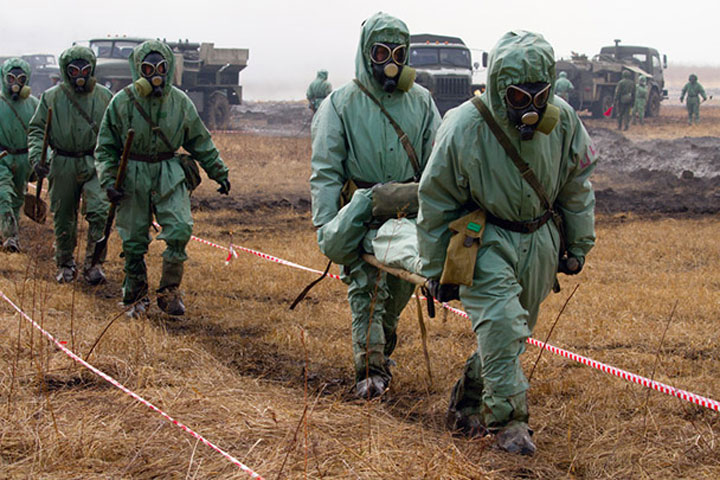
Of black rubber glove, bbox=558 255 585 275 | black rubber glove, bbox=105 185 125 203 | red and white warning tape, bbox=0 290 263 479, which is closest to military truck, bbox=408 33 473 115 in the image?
black rubber glove, bbox=105 185 125 203

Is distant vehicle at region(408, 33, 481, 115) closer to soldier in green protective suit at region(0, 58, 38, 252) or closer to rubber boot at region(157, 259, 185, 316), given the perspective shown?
soldier in green protective suit at region(0, 58, 38, 252)

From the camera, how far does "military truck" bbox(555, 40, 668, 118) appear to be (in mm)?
28281

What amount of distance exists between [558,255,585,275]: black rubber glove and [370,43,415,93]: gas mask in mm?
1479

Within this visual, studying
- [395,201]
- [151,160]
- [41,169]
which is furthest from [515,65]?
[41,169]

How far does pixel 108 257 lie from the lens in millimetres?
9391

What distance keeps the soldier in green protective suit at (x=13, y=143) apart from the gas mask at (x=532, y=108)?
268 inches

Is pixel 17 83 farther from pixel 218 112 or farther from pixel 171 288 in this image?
pixel 218 112

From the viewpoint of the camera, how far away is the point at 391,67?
4957mm

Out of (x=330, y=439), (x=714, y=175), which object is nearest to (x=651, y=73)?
(x=714, y=175)

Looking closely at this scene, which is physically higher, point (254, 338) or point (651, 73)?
point (651, 73)

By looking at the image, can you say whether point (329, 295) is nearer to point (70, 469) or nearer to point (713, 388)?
point (713, 388)

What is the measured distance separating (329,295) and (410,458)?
4.16 metres

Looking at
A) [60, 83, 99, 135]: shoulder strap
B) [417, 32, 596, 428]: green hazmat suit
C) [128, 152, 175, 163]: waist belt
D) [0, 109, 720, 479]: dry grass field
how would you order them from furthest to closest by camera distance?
1. [60, 83, 99, 135]: shoulder strap
2. [128, 152, 175, 163]: waist belt
3. [417, 32, 596, 428]: green hazmat suit
4. [0, 109, 720, 479]: dry grass field

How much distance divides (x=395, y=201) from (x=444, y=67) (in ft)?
58.8
